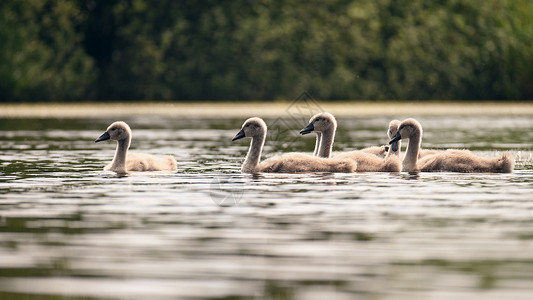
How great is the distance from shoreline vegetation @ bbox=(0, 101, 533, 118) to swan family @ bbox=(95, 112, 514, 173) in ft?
86.8

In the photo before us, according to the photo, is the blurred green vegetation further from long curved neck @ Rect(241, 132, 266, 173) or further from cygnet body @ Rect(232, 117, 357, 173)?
cygnet body @ Rect(232, 117, 357, 173)

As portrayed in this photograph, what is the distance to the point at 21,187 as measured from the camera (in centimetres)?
1783

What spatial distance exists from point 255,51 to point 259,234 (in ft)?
169

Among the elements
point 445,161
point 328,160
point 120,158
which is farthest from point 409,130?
point 120,158

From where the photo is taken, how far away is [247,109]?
5725 centimetres

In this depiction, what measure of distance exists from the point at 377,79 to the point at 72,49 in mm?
15147

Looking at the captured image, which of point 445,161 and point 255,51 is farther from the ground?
point 255,51

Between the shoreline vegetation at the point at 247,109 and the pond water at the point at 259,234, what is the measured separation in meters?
29.6

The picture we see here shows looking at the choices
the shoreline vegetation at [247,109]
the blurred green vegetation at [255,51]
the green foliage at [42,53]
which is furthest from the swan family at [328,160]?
the green foliage at [42,53]

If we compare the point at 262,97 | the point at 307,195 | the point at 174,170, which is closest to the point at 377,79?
the point at 262,97

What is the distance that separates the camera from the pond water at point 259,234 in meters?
10.0

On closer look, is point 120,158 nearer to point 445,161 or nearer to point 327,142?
point 327,142

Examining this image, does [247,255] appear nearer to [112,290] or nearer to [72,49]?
[112,290]

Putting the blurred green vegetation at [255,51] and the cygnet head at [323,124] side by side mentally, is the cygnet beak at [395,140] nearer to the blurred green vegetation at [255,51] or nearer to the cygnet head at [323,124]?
the cygnet head at [323,124]
